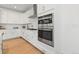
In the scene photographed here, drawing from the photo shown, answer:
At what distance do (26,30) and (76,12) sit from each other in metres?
0.65

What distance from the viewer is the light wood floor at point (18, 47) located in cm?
109

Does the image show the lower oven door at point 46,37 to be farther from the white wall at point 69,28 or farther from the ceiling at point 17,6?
the ceiling at point 17,6

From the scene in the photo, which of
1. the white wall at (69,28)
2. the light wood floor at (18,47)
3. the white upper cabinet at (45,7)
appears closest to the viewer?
the white wall at (69,28)

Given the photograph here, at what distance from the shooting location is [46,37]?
108cm

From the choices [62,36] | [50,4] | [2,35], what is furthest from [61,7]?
[2,35]

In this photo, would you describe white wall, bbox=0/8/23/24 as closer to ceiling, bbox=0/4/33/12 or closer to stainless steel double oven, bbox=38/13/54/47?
ceiling, bbox=0/4/33/12

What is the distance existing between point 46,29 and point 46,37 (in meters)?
0.10

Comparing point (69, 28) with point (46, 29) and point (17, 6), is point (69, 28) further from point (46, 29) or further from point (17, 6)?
point (17, 6)

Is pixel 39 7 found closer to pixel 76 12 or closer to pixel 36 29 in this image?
pixel 36 29

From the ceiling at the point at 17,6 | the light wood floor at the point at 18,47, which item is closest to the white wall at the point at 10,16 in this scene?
the ceiling at the point at 17,6

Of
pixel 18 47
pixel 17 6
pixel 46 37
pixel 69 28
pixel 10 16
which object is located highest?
pixel 17 6

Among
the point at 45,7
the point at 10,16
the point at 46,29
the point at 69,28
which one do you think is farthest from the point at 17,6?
the point at 69,28

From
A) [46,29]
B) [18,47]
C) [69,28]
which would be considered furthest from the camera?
[18,47]

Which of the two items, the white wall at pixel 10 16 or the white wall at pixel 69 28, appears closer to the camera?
the white wall at pixel 69 28
